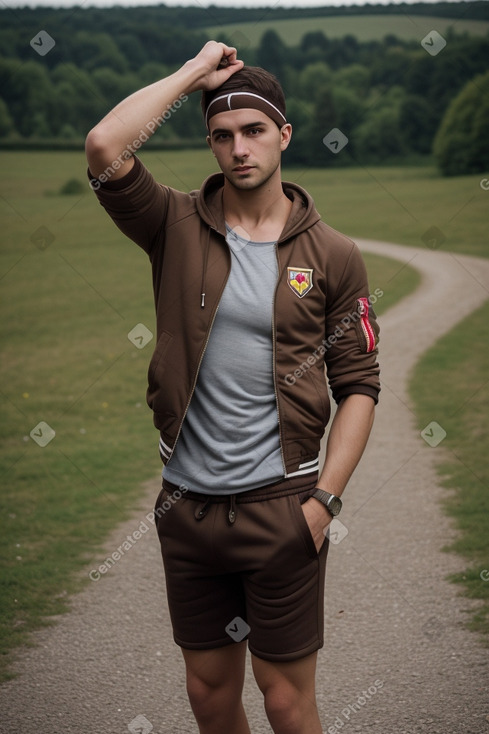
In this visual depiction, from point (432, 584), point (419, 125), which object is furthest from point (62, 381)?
point (419, 125)

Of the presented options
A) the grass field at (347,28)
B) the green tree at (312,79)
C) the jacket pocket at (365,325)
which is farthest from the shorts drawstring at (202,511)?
the green tree at (312,79)

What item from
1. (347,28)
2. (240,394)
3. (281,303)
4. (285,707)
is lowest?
(347,28)

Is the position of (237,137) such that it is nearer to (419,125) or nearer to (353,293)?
(353,293)

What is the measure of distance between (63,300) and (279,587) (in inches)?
809

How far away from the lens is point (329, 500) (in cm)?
276

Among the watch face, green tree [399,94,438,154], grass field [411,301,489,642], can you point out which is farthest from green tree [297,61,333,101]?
the watch face

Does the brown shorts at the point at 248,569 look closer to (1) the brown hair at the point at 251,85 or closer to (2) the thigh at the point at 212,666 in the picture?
(2) the thigh at the point at 212,666

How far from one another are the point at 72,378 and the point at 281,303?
11.3 metres

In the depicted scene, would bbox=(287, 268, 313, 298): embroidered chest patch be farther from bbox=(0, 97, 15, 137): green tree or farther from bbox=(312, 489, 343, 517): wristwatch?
bbox=(0, 97, 15, 137): green tree

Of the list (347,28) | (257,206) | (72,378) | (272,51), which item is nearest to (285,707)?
(257,206)

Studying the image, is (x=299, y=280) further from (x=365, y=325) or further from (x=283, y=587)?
(x=283, y=587)

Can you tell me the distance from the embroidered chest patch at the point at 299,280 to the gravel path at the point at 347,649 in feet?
7.52

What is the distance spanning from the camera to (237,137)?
2781 mm

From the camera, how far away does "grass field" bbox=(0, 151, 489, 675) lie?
21.5 feet
